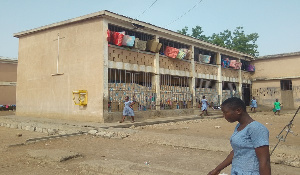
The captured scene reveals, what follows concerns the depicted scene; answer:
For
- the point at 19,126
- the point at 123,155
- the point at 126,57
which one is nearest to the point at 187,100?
the point at 126,57

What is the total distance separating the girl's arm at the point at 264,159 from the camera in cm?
204

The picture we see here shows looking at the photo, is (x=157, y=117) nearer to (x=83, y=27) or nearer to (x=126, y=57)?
(x=126, y=57)

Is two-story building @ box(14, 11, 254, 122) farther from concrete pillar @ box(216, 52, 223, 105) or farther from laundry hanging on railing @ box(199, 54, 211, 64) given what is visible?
concrete pillar @ box(216, 52, 223, 105)

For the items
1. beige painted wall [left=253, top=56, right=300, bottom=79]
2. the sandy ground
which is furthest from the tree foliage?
the sandy ground

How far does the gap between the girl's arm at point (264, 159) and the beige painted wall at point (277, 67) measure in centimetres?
2455

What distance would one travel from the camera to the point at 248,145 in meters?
2.16

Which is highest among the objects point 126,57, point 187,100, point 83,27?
point 83,27

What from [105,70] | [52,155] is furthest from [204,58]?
[52,155]

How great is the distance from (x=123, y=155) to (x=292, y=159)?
3767mm

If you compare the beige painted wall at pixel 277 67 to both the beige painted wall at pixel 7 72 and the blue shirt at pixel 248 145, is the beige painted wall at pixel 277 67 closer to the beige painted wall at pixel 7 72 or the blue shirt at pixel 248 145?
the blue shirt at pixel 248 145

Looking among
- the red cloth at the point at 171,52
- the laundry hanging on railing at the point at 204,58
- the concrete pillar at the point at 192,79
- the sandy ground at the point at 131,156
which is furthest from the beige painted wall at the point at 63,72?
the laundry hanging on railing at the point at 204,58

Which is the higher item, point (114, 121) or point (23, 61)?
point (23, 61)

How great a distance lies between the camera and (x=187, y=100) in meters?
17.7

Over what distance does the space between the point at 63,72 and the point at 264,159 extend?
525 inches
